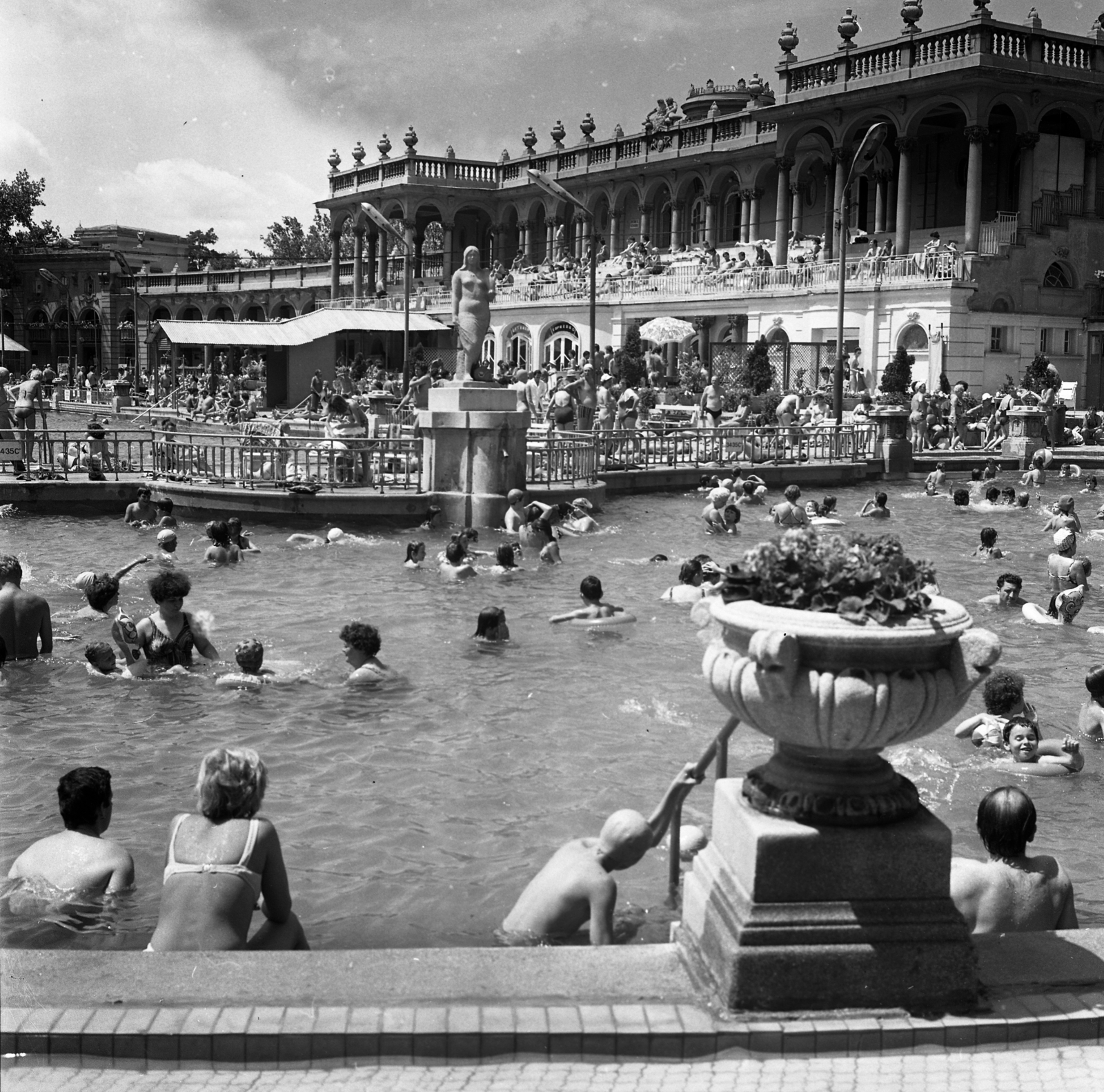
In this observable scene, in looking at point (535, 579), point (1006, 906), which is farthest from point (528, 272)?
point (1006, 906)

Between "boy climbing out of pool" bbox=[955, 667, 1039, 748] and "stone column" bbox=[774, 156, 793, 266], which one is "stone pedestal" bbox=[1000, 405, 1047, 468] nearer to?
"stone column" bbox=[774, 156, 793, 266]

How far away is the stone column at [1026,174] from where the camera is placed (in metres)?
41.8

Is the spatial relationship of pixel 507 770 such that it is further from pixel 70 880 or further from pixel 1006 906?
pixel 1006 906

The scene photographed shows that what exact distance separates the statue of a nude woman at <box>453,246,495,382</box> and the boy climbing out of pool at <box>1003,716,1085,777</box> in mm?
12893

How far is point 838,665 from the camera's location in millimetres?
4504

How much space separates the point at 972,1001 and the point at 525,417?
56.6 feet

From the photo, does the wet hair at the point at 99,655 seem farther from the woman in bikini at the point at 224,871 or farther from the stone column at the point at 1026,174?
the stone column at the point at 1026,174

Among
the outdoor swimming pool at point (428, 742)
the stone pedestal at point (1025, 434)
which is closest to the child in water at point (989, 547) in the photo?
the outdoor swimming pool at point (428, 742)

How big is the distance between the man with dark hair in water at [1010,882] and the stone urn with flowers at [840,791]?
3.54 ft

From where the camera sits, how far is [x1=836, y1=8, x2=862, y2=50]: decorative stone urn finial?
44375mm

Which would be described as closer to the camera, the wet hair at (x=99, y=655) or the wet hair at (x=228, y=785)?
the wet hair at (x=228, y=785)

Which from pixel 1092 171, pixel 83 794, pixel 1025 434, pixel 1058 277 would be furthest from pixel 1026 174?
pixel 83 794

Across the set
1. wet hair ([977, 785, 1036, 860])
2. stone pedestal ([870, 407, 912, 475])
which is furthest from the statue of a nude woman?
wet hair ([977, 785, 1036, 860])

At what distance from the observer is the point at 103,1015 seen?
4.60 meters
